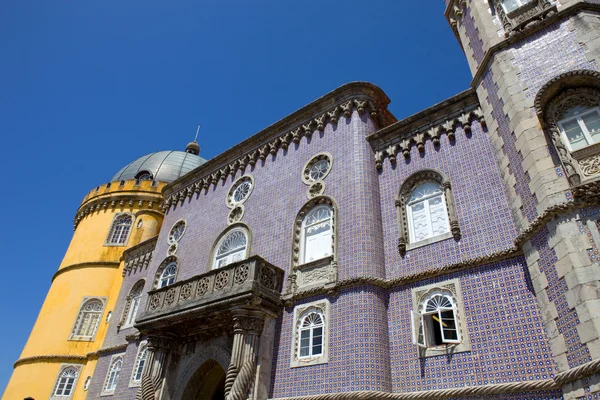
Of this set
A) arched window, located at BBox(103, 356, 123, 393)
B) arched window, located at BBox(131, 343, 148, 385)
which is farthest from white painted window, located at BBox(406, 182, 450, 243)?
arched window, located at BBox(103, 356, 123, 393)

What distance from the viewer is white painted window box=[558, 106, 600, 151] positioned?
9617 millimetres

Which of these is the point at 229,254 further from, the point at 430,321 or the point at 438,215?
the point at 430,321

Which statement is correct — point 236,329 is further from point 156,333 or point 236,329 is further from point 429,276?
point 429,276

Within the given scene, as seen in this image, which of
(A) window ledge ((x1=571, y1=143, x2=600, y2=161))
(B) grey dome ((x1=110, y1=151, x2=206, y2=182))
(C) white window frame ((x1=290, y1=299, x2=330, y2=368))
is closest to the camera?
(A) window ledge ((x1=571, y1=143, x2=600, y2=161))

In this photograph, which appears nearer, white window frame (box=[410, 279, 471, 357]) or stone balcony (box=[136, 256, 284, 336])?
white window frame (box=[410, 279, 471, 357])

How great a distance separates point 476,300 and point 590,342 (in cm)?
294

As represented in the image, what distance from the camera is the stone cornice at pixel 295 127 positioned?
53.1ft

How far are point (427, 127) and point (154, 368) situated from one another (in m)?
12.9

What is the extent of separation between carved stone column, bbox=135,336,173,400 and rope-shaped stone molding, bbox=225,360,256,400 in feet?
13.8

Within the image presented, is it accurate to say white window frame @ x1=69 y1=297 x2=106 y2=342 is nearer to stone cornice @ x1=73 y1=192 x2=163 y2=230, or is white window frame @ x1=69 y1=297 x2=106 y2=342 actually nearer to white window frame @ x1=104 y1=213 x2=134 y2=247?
white window frame @ x1=104 y1=213 x2=134 y2=247

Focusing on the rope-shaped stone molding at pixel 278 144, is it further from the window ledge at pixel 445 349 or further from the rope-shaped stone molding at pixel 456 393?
the rope-shaped stone molding at pixel 456 393

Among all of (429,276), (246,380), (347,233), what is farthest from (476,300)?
(246,380)

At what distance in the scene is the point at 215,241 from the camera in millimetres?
17672

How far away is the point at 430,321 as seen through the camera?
1108cm
